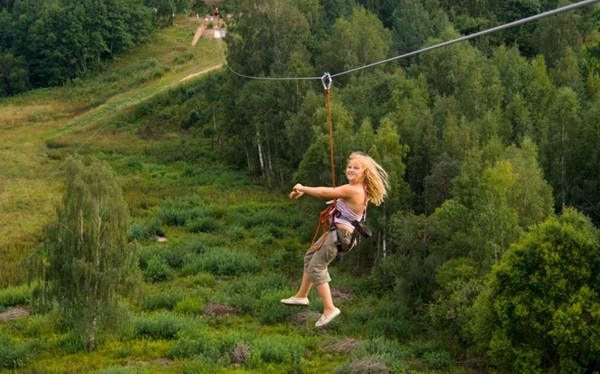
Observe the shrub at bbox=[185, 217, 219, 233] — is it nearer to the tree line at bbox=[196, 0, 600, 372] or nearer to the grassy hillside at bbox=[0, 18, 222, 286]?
the tree line at bbox=[196, 0, 600, 372]

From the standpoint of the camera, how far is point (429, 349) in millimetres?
26812

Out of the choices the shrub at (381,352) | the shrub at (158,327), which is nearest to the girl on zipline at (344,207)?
the shrub at (381,352)

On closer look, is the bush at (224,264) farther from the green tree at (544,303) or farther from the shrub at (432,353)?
the green tree at (544,303)

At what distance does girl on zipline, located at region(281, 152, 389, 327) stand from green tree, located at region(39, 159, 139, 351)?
Result: 504 inches

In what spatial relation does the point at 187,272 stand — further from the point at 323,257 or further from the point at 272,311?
the point at 323,257

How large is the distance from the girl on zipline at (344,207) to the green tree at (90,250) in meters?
12.8

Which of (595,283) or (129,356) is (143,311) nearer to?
(129,356)

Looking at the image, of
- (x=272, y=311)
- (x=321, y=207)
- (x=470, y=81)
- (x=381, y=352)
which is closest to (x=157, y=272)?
(x=272, y=311)

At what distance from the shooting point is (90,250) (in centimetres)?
2366

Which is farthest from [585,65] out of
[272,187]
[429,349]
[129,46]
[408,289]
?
[129,46]

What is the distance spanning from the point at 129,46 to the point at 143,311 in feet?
229

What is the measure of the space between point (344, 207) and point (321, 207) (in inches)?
1178

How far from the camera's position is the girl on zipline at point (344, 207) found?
10.9 m

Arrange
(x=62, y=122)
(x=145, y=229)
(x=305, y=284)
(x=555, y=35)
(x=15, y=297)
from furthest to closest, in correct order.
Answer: (x=62, y=122) < (x=555, y=35) < (x=145, y=229) < (x=15, y=297) < (x=305, y=284)
